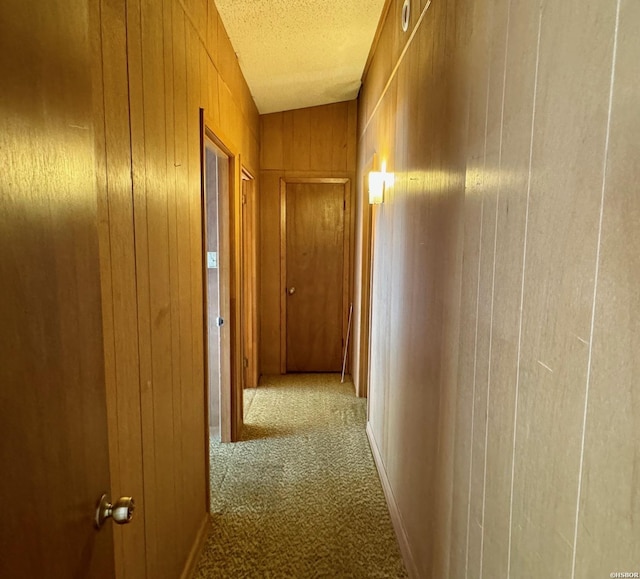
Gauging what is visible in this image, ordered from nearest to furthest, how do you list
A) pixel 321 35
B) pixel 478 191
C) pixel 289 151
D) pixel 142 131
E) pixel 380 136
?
pixel 478 191, pixel 142 131, pixel 321 35, pixel 380 136, pixel 289 151

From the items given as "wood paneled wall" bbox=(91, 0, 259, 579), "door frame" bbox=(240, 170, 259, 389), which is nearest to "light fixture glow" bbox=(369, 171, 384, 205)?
"wood paneled wall" bbox=(91, 0, 259, 579)

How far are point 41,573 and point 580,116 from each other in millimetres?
1119

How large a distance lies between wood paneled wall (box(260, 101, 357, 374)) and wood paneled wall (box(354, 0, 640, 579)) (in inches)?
99.1

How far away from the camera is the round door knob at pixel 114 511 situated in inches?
34.3

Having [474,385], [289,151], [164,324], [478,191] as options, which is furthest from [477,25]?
[289,151]

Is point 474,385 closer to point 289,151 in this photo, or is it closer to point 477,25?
point 477,25

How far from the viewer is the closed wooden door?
450cm

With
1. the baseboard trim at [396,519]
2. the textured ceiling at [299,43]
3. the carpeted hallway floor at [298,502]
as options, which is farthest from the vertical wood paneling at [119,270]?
the textured ceiling at [299,43]

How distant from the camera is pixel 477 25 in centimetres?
119

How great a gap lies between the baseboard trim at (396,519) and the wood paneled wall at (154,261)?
0.98 m

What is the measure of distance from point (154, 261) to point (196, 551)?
1419mm

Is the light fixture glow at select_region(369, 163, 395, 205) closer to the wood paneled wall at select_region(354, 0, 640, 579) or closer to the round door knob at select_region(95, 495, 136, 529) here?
the wood paneled wall at select_region(354, 0, 640, 579)

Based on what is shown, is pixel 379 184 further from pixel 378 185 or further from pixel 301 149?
pixel 301 149

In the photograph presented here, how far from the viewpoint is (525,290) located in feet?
3.00
